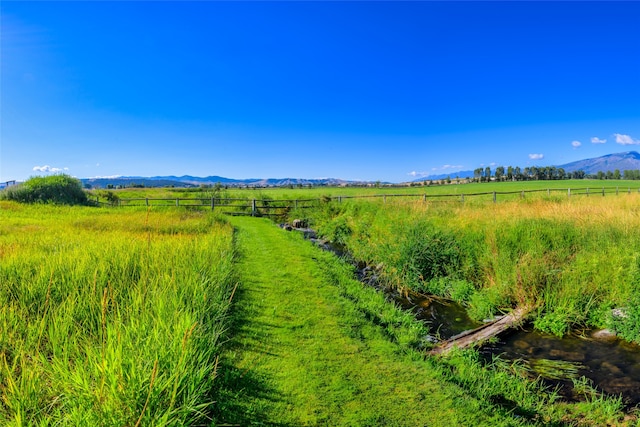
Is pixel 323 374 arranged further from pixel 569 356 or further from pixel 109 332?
pixel 569 356

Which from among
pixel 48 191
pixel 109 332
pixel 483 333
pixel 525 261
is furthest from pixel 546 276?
pixel 48 191

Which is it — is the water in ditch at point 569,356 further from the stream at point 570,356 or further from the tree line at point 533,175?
the tree line at point 533,175

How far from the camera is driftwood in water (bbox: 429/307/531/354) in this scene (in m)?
6.02

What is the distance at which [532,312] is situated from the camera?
23.7ft

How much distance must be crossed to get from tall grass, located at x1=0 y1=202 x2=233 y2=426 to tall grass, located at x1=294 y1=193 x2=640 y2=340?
6.07m

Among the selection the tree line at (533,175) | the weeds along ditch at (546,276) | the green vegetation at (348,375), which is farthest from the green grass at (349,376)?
the tree line at (533,175)

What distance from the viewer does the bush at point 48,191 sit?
21406mm

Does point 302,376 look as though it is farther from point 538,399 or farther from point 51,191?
point 51,191

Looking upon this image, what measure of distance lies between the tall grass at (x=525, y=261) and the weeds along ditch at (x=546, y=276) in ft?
0.08

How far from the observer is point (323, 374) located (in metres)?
4.21

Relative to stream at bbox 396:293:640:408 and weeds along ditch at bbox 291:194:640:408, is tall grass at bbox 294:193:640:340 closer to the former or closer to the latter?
weeds along ditch at bbox 291:194:640:408

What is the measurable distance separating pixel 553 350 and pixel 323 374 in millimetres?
4733

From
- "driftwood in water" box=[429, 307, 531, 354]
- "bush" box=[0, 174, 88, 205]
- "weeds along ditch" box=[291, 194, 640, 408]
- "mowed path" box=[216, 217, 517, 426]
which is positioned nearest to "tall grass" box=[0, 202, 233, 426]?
"mowed path" box=[216, 217, 517, 426]

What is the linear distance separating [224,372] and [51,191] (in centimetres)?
2573
